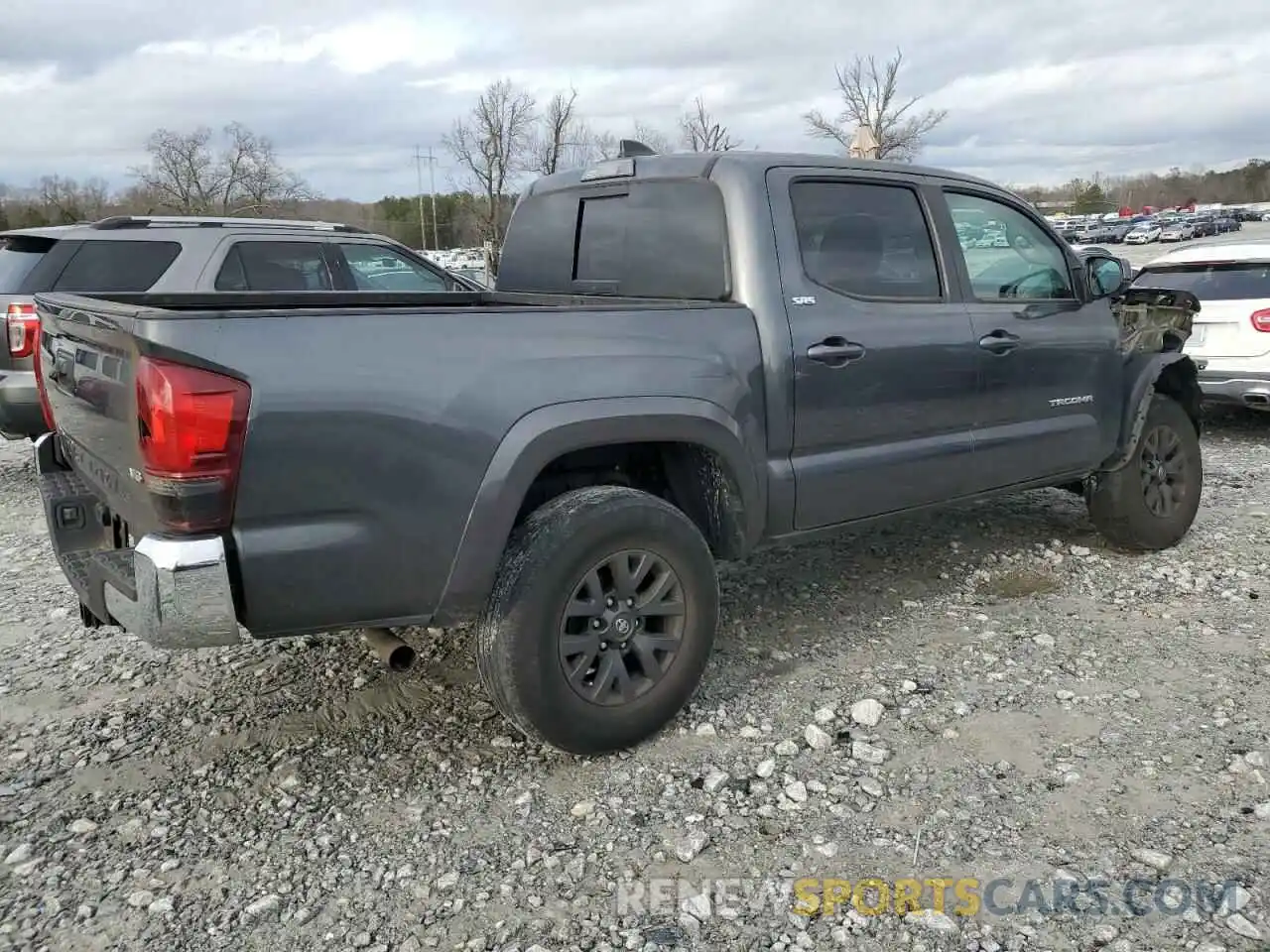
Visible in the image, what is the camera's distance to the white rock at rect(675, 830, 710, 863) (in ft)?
9.27

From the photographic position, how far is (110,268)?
23.4 ft

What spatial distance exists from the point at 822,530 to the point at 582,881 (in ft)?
5.50

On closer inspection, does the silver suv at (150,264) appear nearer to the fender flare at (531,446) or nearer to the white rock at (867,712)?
the fender flare at (531,446)

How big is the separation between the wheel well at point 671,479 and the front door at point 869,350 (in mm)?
284

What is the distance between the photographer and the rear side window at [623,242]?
3.72 metres

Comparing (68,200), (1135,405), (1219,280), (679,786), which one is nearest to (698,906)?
(679,786)

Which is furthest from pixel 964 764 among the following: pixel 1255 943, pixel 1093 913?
pixel 1255 943

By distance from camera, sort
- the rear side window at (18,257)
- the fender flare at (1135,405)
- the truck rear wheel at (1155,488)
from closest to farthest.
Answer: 1. the fender flare at (1135,405)
2. the truck rear wheel at (1155,488)
3. the rear side window at (18,257)

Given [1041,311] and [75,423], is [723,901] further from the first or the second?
[1041,311]

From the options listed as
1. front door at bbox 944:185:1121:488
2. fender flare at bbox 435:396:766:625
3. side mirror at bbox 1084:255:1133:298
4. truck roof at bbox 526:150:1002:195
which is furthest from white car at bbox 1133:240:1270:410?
fender flare at bbox 435:396:766:625

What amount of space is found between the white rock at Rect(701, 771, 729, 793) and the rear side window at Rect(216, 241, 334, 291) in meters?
5.63

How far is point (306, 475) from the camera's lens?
265 centimetres

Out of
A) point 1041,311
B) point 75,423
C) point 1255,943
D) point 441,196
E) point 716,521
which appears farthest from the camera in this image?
point 441,196

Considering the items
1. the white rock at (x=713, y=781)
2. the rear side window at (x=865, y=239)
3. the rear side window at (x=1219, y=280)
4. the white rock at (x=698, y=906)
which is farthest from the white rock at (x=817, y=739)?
the rear side window at (x=1219, y=280)
